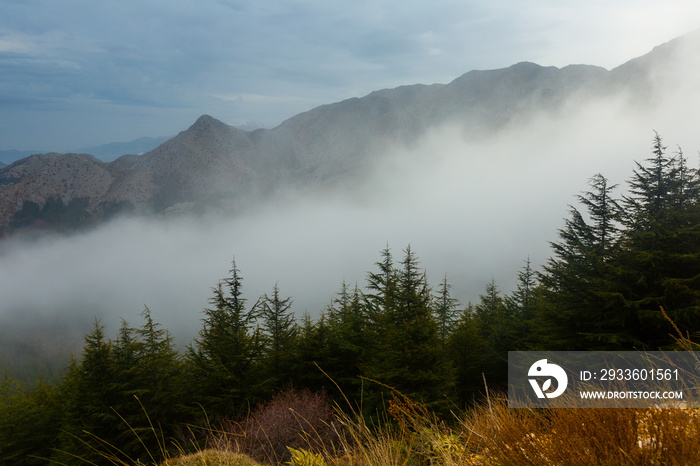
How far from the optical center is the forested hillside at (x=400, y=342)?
52.1ft

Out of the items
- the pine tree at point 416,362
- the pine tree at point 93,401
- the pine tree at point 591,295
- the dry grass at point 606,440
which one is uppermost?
the dry grass at point 606,440

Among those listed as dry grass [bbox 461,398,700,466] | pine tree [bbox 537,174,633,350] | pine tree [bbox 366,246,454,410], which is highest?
dry grass [bbox 461,398,700,466]

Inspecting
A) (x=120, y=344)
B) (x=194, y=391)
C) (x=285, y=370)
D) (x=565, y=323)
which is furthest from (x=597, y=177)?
(x=120, y=344)

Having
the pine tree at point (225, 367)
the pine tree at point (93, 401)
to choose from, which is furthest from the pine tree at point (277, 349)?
the pine tree at point (93, 401)

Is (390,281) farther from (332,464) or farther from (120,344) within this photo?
(332,464)

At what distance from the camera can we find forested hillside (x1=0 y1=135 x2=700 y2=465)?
1588 centimetres

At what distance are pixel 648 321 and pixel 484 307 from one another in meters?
28.7

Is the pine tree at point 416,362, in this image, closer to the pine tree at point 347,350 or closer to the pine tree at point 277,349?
the pine tree at point 347,350

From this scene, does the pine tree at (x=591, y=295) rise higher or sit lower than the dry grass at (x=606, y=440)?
lower
